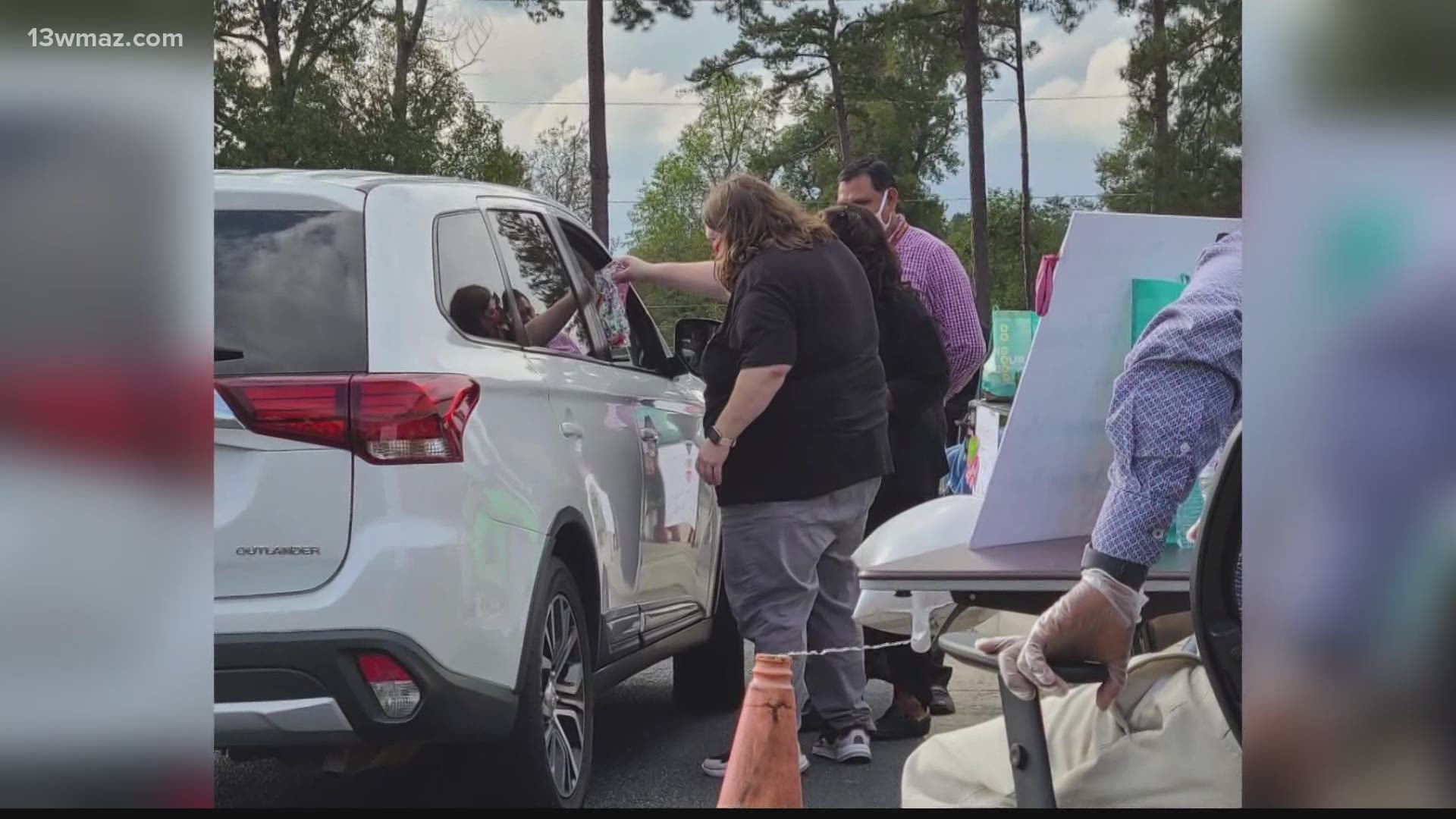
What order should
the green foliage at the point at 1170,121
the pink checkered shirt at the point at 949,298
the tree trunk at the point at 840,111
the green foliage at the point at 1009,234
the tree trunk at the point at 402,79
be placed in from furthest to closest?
the green foliage at the point at 1009,234 → the tree trunk at the point at 840,111 → the green foliage at the point at 1170,121 → the tree trunk at the point at 402,79 → the pink checkered shirt at the point at 949,298

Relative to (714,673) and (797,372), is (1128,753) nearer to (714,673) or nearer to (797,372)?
(797,372)

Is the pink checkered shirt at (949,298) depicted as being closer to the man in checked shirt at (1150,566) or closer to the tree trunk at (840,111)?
the man in checked shirt at (1150,566)

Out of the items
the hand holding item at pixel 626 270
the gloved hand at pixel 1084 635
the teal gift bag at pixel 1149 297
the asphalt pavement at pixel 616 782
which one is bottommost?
the asphalt pavement at pixel 616 782

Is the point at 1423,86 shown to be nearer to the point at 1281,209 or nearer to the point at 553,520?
the point at 1281,209

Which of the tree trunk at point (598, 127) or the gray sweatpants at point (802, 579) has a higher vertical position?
the tree trunk at point (598, 127)

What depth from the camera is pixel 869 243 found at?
17.8ft

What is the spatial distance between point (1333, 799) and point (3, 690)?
59.2 inches

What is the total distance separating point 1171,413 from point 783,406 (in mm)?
2604

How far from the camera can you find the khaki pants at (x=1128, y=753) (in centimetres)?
225

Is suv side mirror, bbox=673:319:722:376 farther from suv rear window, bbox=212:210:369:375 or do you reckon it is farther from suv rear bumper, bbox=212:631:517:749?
suv rear bumper, bbox=212:631:517:749

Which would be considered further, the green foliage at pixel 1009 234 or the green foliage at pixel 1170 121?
the green foliage at pixel 1009 234

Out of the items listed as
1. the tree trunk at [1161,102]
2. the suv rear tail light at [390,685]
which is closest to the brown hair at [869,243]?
the suv rear tail light at [390,685]

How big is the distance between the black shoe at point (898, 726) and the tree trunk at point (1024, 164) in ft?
61.3

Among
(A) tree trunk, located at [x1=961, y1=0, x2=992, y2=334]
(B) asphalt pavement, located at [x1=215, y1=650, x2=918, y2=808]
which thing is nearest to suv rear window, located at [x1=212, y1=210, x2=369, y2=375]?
(B) asphalt pavement, located at [x1=215, y1=650, x2=918, y2=808]
